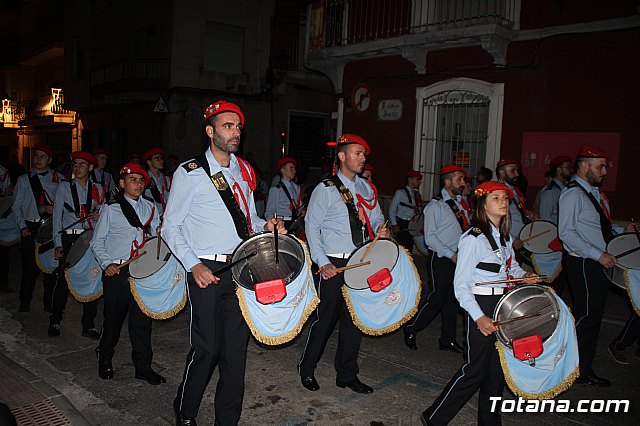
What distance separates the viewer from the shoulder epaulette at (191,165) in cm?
378

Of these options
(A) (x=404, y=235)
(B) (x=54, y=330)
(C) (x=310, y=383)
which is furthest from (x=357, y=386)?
(A) (x=404, y=235)

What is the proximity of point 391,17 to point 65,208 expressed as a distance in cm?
994

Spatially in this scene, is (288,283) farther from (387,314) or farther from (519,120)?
(519,120)

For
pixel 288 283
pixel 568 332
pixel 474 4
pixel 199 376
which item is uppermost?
pixel 474 4

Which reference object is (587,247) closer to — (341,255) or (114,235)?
(341,255)

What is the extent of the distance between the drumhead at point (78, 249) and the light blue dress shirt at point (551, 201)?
6706 millimetres

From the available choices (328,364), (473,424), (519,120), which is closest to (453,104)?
(519,120)

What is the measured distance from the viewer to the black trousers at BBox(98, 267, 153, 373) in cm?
501

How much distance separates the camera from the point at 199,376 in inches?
149

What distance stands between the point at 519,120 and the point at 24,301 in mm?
9602

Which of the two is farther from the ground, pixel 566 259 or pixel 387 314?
pixel 566 259

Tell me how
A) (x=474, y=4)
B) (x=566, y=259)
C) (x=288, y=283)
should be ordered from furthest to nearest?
(x=474, y=4), (x=566, y=259), (x=288, y=283)

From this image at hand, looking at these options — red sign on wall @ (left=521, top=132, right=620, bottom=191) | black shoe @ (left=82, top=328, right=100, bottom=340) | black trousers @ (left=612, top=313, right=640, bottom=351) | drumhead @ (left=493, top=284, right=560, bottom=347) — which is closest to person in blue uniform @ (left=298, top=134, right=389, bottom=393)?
drumhead @ (left=493, top=284, right=560, bottom=347)

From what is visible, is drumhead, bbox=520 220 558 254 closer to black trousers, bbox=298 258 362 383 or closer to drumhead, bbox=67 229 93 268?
black trousers, bbox=298 258 362 383
